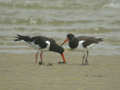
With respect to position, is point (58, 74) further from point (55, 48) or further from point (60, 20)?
point (60, 20)

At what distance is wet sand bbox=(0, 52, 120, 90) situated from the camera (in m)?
8.14

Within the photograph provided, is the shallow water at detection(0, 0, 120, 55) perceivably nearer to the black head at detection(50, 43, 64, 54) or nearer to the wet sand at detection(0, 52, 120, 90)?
the wet sand at detection(0, 52, 120, 90)

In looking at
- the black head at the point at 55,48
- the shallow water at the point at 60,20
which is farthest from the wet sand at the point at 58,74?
the shallow water at the point at 60,20

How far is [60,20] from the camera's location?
19.1m

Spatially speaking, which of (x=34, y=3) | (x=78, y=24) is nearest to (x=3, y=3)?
(x=34, y=3)

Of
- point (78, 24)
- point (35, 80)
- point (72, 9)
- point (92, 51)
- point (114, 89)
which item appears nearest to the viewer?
point (114, 89)

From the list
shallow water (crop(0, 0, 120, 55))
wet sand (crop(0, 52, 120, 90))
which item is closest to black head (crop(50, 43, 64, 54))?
wet sand (crop(0, 52, 120, 90))

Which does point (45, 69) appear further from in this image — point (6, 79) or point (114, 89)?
point (114, 89)

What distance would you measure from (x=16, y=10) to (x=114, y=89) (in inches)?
548

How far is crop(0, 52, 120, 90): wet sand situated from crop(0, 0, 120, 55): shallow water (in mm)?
1207

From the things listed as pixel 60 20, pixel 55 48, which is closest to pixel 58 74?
pixel 55 48

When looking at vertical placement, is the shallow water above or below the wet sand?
above

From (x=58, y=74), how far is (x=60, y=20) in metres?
9.88

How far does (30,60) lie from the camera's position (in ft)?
37.8
